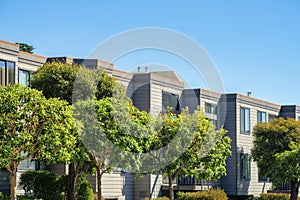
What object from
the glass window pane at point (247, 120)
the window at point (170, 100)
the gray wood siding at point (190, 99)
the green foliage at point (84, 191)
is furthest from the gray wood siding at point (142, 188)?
the glass window pane at point (247, 120)

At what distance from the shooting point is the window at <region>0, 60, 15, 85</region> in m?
32.3

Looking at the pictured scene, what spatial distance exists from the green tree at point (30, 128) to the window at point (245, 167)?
26.8 metres

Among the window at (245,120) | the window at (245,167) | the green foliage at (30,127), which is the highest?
the window at (245,120)

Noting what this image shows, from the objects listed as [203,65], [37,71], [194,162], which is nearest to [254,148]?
[194,162]

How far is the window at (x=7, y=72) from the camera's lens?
32.3 meters

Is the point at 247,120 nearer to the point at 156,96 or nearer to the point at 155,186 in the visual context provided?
the point at 156,96

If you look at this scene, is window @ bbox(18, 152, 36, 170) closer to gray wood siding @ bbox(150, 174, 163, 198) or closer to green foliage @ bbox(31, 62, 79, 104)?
green foliage @ bbox(31, 62, 79, 104)

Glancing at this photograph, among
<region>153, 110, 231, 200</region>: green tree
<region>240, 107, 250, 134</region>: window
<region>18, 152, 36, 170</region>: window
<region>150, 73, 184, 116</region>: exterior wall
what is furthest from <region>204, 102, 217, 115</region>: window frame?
<region>18, 152, 36, 170</region>: window

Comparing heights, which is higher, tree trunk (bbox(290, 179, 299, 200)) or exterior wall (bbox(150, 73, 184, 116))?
exterior wall (bbox(150, 73, 184, 116))

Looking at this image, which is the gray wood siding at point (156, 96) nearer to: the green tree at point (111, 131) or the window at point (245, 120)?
the window at point (245, 120)

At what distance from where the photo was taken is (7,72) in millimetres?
32500

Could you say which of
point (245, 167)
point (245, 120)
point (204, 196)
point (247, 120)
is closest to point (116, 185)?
point (204, 196)

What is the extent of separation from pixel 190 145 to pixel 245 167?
17.6 metres

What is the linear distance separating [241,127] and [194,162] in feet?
55.8
